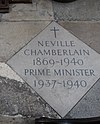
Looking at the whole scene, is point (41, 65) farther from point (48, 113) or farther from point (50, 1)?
point (50, 1)

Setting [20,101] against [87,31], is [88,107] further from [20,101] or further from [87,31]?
Result: [87,31]

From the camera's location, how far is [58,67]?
5.93 feet

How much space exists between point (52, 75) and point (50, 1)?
0.64 metres

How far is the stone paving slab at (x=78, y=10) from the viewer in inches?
82.1

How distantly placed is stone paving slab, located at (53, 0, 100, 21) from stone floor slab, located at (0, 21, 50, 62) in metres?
0.13

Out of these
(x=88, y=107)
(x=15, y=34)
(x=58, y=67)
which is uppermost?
(x=15, y=34)

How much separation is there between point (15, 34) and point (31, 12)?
0.74ft

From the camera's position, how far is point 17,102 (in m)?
1.64

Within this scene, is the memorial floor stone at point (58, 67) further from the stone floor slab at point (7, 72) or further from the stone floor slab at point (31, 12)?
the stone floor slab at point (31, 12)

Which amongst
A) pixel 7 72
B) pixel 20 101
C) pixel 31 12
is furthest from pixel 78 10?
pixel 20 101

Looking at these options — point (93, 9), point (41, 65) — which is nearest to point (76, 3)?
point (93, 9)

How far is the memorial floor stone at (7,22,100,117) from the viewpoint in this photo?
169 centimetres

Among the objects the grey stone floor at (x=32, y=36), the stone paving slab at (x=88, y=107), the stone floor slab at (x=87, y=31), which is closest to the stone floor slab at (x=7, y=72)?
the grey stone floor at (x=32, y=36)

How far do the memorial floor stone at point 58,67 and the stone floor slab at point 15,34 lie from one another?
33 mm
